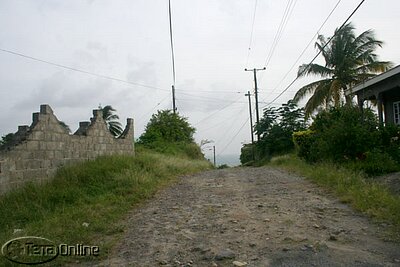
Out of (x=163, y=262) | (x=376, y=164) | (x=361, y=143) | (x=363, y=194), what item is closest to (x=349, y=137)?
A: (x=361, y=143)

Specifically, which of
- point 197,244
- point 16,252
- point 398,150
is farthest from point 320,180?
point 16,252

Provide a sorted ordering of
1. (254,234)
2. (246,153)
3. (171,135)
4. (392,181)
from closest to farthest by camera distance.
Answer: (254,234) → (392,181) → (171,135) → (246,153)

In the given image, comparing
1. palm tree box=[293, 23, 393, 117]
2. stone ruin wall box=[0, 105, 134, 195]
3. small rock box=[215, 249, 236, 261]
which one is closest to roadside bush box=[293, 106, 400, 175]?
small rock box=[215, 249, 236, 261]

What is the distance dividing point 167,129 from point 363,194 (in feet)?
79.1

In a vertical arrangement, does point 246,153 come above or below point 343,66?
below

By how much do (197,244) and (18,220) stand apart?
402 cm

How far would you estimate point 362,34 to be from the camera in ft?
82.4

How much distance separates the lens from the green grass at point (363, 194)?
254 inches

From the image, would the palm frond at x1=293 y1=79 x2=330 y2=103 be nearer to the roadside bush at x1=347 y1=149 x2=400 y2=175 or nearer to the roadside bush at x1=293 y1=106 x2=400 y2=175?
the roadside bush at x1=293 y1=106 x2=400 y2=175

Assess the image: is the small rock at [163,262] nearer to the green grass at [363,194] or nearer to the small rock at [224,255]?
the small rock at [224,255]

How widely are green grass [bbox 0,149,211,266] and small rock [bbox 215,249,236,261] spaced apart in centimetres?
151

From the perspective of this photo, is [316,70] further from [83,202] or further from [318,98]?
[83,202]

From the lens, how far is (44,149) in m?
10.5

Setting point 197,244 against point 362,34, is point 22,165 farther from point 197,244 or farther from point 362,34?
point 362,34
